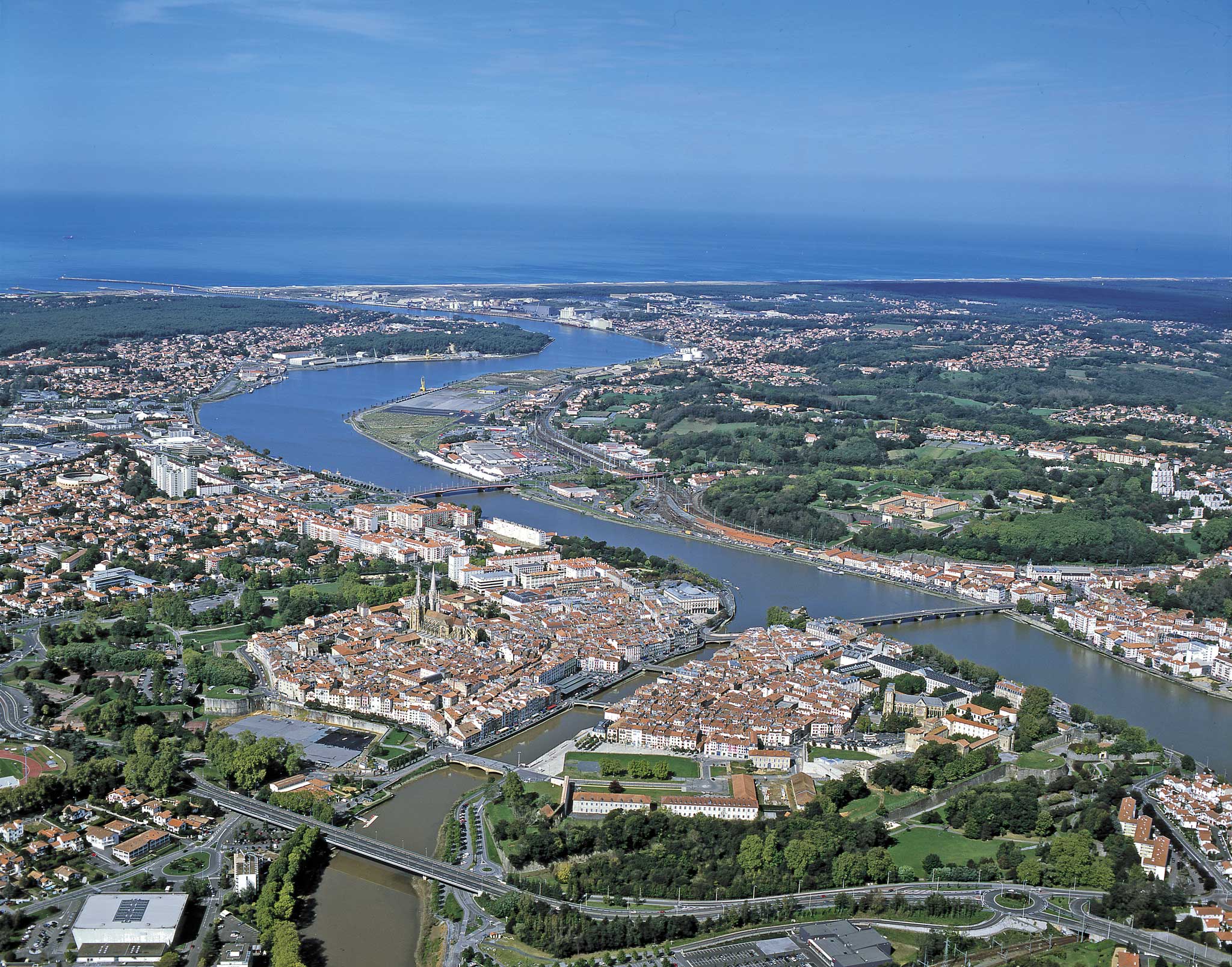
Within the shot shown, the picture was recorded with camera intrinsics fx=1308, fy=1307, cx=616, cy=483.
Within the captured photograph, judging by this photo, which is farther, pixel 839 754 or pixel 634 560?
pixel 634 560

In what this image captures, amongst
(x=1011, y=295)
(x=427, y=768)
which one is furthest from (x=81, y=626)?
(x=1011, y=295)

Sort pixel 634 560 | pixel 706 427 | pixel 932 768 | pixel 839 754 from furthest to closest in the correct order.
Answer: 1. pixel 706 427
2. pixel 634 560
3. pixel 839 754
4. pixel 932 768

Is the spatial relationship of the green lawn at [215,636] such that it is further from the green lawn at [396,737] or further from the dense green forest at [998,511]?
the dense green forest at [998,511]

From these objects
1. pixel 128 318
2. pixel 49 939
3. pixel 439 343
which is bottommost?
pixel 49 939

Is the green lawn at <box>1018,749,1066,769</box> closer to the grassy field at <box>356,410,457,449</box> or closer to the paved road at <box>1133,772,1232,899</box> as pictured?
the paved road at <box>1133,772,1232,899</box>

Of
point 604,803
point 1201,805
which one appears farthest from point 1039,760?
point 604,803

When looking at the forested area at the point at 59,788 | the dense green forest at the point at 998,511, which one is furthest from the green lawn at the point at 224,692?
the dense green forest at the point at 998,511

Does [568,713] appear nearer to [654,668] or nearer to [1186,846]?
[654,668]
